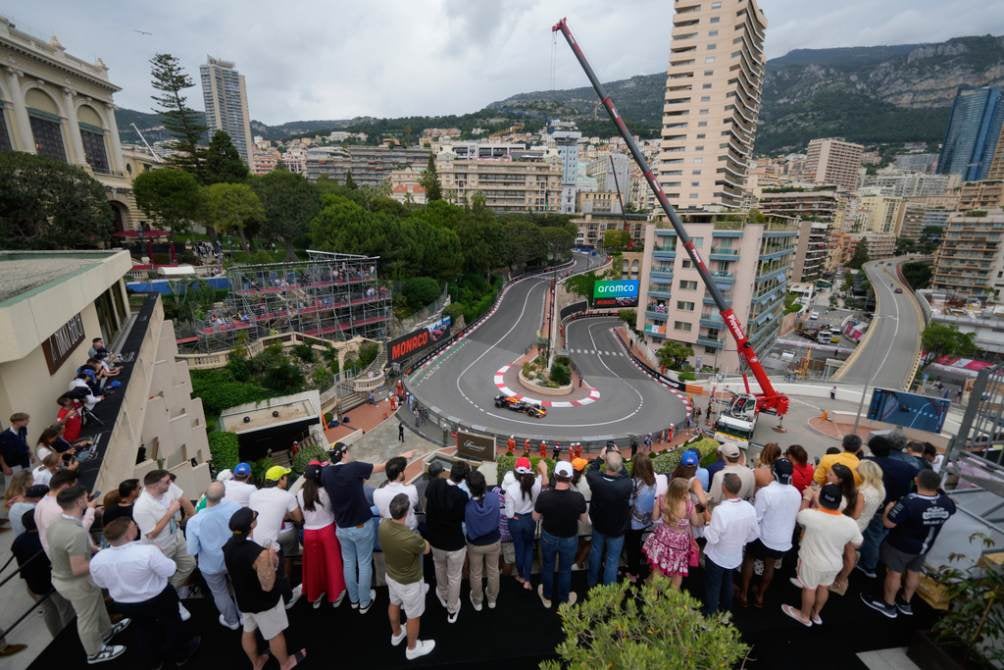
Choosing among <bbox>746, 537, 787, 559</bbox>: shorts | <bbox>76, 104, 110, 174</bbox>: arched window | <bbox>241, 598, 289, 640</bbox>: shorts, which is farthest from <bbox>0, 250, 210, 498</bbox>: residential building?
<bbox>76, 104, 110, 174</bbox>: arched window

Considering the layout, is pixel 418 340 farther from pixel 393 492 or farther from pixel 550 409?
pixel 393 492

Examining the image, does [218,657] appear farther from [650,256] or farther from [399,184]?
[399,184]

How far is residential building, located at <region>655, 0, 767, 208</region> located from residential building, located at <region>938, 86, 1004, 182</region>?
7434 inches

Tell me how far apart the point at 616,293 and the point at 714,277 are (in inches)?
572

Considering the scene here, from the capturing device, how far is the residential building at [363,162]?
110125 mm

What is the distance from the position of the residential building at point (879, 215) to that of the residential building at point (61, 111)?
5881 inches

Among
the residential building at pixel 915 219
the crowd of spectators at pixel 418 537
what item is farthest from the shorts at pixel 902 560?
the residential building at pixel 915 219

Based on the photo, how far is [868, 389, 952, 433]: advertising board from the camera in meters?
19.4

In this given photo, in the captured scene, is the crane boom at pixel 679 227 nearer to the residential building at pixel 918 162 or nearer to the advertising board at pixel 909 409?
the advertising board at pixel 909 409

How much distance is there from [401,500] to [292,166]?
147 m

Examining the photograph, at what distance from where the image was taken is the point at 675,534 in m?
4.34

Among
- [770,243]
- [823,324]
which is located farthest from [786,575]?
[823,324]

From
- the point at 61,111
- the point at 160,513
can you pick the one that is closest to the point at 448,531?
the point at 160,513

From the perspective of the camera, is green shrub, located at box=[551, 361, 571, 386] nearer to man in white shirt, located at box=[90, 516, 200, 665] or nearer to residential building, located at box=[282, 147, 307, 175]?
man in white shirt, located at box=[90, 516, 200, 665]
